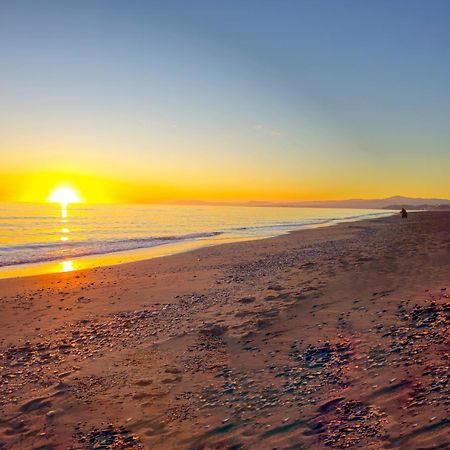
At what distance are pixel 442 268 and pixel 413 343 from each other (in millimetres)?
8183

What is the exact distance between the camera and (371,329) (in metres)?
8.99

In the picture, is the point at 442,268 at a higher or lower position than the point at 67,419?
higher

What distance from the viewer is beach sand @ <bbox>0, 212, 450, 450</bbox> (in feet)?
19.0

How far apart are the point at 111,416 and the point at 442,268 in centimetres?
1313

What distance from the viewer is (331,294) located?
12.9 meters

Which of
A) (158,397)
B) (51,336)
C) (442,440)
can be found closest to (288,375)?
(158,397)

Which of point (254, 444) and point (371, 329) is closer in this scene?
point (254, 444)

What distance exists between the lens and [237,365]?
8.36m

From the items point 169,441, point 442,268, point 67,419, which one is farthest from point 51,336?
point 442,268

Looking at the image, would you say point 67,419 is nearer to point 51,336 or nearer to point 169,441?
point 169,441

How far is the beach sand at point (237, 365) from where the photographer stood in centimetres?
579

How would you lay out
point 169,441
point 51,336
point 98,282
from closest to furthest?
point 169,441 < point 51,336 < point 98,282

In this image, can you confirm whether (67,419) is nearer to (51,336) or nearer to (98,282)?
(51,336)

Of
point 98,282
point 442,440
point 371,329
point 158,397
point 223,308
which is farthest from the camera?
point 98,282
